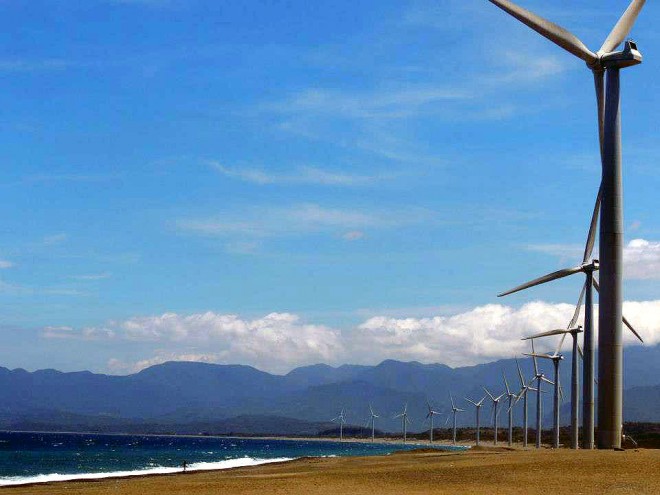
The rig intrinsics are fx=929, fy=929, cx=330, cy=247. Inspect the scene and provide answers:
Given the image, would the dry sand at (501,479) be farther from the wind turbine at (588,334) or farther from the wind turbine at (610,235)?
the wind turbine at (588,334)

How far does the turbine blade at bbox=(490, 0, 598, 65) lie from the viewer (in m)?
46.5

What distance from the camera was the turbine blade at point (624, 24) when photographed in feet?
156

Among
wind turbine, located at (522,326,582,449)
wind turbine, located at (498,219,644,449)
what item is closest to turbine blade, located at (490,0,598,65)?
wind turbine, located at (498,219,644,449)

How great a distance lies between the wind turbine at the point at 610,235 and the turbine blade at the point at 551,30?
0.16 feet

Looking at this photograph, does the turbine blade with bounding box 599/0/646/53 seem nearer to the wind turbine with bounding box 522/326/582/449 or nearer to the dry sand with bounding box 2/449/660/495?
the dry sand with bounding box 2/449/660/495

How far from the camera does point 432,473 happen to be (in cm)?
4397

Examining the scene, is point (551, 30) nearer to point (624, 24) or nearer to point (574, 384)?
point (624, 24)

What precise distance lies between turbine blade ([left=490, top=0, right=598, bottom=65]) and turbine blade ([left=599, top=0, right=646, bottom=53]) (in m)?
1.73

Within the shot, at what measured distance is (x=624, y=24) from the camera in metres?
48.3

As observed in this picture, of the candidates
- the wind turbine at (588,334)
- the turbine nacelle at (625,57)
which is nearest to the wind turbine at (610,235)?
the turbine nacelle at (625,57)

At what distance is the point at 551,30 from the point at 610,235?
37.2ft

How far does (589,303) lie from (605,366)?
21486 mm

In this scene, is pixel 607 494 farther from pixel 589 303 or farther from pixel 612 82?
pixel 589 303

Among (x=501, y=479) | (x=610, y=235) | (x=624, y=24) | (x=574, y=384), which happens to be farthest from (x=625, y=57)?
(x=574, y=384)
